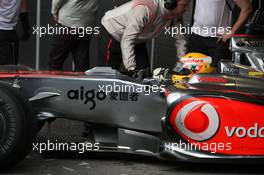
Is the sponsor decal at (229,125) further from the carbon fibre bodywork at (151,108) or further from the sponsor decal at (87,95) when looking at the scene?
the sponsor decal at (87,95)

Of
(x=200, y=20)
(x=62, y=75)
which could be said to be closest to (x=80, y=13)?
(x=200, y=20)

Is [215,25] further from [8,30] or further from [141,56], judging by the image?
[8,30]

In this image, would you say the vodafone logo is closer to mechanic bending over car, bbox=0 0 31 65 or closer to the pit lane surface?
the pit lane surface

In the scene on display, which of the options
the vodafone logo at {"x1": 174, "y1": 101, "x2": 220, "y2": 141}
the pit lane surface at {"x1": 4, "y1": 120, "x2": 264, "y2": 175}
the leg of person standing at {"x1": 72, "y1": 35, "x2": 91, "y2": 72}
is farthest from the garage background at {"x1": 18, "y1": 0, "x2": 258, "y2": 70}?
the vodafone logo at {"x1": 174, "y1": 101, "x2": 220, "y2": 141}

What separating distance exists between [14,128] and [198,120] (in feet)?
4.69

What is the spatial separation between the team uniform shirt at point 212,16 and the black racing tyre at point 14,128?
2700 millimetres

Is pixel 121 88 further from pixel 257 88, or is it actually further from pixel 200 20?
pixel 200 20

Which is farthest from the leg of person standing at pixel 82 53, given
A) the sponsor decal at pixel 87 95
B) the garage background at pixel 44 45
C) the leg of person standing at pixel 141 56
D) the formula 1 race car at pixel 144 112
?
the garage background at pixel 44 45

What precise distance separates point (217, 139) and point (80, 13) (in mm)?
2950

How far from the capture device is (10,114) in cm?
558

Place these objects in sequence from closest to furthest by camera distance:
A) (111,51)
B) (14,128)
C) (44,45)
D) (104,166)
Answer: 1. (14,128)
2. (104,166)
3. (111,51)
4. (44,45)

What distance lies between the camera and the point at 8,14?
7910mm

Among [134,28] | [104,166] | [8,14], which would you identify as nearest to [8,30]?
[8,14]

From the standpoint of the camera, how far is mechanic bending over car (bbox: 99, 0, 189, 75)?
6844 millimetres
